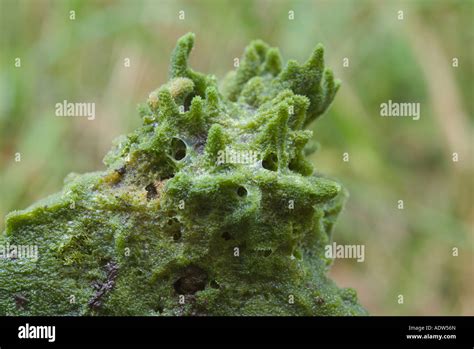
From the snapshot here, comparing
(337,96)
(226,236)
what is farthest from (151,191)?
(337,96)

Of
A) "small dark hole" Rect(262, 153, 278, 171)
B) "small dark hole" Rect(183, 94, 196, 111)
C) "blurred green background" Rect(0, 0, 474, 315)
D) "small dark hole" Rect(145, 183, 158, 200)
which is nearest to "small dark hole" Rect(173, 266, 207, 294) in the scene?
"small dark hole" Rect(145, 183, 158, 200)

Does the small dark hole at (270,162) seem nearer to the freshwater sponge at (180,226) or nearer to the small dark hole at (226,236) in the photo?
the freshwater sponge at (180,226)

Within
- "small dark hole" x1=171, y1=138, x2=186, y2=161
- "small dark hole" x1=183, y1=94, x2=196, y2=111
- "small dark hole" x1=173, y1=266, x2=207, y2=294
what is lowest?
"small dark hole" x1=173, y1=266, x2=207, y2=294

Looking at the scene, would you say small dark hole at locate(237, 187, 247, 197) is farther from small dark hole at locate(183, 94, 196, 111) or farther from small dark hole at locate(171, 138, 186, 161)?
small dark hole at locate(183, 94, 196, 111)

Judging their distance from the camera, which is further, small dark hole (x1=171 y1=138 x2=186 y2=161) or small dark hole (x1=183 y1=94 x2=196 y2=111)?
small dark hole (x1=183 y1=94 x2=196 y2=111)

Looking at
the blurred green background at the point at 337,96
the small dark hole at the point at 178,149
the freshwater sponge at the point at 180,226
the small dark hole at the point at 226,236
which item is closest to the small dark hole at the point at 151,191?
the freshwater sponge at the point at 180,226

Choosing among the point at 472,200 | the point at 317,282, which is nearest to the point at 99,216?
the point at 317,282
